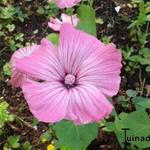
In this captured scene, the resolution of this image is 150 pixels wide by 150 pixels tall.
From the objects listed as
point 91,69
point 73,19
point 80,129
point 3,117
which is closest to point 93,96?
point 91,69

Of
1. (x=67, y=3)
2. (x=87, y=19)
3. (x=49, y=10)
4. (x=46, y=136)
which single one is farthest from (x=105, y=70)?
(x=49, y=10)

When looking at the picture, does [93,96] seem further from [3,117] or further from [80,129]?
[3,117]

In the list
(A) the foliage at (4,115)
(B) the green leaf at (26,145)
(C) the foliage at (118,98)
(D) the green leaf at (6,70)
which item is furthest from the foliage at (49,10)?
(B) the green leaf at (26,145)

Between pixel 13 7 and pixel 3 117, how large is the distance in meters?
0.71

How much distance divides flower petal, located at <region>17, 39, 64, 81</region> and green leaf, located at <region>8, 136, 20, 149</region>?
72cm

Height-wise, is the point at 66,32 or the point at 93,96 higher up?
the point at 66,32

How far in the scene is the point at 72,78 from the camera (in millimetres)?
1003

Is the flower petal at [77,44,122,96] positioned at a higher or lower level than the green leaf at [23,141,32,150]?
higher

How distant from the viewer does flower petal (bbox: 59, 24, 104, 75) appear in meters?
0.99

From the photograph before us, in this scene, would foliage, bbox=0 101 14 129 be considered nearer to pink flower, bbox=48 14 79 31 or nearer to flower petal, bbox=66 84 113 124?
pink flower, bbox=48 14 79 31

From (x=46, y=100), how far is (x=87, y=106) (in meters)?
0.09

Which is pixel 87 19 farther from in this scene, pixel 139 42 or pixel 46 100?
pixel 139 42

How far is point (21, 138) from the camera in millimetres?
1712

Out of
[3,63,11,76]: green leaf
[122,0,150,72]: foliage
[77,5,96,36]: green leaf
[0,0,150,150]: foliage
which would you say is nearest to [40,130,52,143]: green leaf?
[0,0,150,150]: foliage
